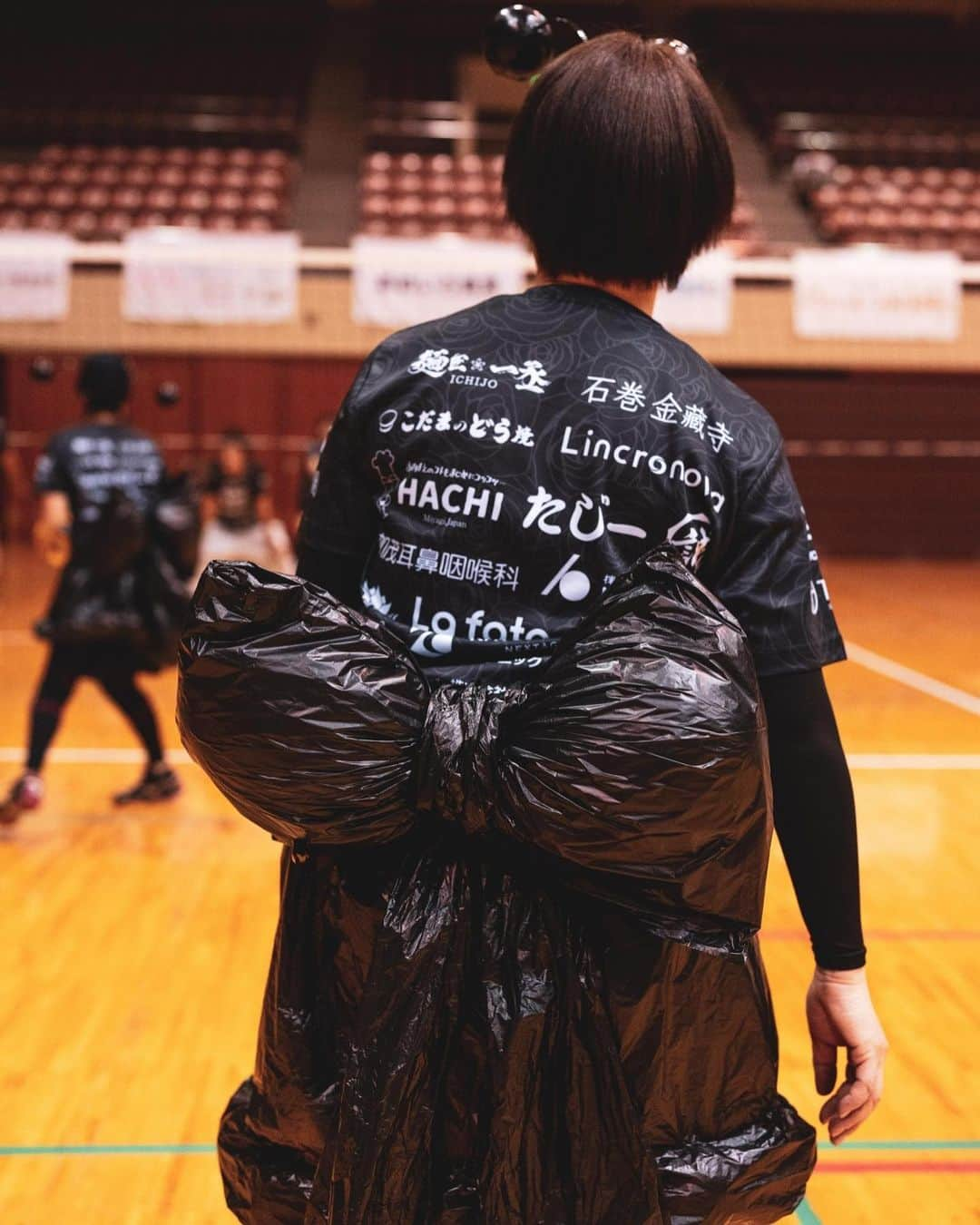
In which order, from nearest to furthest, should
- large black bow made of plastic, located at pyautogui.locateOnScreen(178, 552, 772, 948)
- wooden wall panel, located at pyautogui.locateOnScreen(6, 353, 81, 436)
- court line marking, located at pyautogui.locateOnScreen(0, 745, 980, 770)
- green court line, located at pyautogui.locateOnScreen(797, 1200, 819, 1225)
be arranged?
1. large black bow made of plastic, located at pyautogui.locateOnScreen(178, 552, 772, 948)
2. green court line, located at pyautogui.locateOnScreen(797, 1200, 819, 1225)
3. court line marking, located at pyautogui.locateOnScreen(0, 745, 980, 770)
4. wooden wall panel, located at pyautogui.locateOnScreen(6, 353, 81, 436)

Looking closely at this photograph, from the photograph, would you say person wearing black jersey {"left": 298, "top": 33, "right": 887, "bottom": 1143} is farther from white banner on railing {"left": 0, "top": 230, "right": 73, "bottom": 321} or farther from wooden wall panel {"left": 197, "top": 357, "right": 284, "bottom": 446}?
wooden wall panel {"left": 197, "top": 357, "right": 284, "bottom": 446}

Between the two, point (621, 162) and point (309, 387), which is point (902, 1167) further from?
point (309, 387)

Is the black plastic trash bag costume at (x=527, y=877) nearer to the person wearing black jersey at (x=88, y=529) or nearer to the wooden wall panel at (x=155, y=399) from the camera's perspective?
the person wearing black jersey at (x=88, y=529)

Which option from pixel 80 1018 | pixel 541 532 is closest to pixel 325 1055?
pixel 541 532

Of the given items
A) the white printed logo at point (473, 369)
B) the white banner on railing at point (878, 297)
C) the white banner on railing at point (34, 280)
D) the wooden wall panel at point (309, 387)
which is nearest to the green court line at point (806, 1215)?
the white printed logo at point (473, 369)

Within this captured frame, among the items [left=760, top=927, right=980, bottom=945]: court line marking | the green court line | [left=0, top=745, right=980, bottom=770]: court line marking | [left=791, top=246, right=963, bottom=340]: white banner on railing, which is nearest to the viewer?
the green court line

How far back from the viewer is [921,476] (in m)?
13.8

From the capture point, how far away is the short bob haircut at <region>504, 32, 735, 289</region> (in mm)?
1157

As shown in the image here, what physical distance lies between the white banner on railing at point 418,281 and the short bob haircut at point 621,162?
8.76 meters

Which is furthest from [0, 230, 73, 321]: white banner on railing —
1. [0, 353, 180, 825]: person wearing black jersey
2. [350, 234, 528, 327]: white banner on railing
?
[0, 353, 180, 825]: person wearing black jersey

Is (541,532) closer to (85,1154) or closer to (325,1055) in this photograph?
(325,1055)

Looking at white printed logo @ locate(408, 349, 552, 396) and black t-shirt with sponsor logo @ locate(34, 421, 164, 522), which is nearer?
white printed logo @ locate(408, 349, 552, 396)

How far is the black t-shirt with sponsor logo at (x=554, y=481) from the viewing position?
1.17 m

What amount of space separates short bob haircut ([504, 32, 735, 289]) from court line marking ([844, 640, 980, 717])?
575 centimetres
